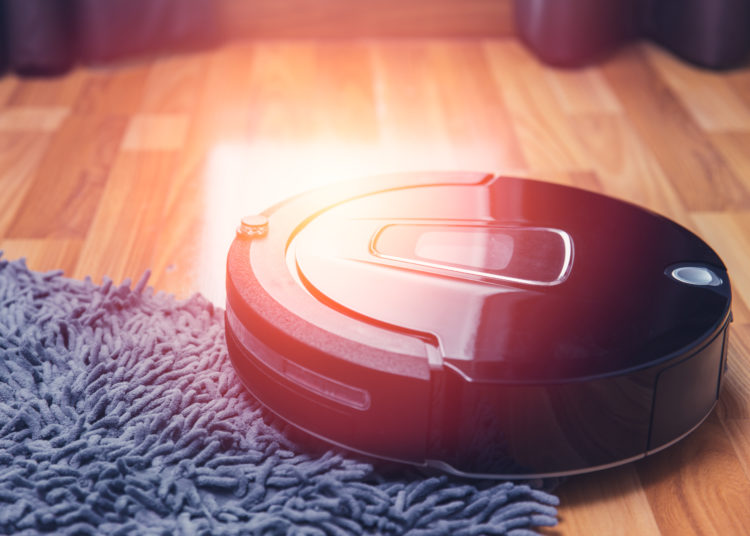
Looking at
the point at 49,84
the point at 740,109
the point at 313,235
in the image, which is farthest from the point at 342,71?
the point at 313,235

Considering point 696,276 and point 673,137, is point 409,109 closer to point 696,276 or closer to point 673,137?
point 673,137

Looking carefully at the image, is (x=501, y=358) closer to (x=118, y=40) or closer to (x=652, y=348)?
(x=652, y=348)

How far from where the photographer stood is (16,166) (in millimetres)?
1424

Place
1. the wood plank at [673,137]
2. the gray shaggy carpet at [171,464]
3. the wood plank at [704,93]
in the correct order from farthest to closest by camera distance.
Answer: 1. the wood plank at [704,93]
2. the wood plank at [673,137]
3. the gray shaggy carpet at [171,464]

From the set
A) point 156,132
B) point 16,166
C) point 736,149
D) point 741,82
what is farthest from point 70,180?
point 741,82

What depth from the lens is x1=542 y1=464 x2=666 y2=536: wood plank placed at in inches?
31.1

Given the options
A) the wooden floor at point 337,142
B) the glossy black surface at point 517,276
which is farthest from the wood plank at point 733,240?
the glossy black surface at point 517,276

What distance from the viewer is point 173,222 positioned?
50.5 inches

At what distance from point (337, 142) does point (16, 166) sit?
51cm

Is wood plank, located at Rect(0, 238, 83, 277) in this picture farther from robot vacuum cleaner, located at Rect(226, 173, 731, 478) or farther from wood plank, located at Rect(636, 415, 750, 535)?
wood plank, located at Rect(636, 415, 750, 535)

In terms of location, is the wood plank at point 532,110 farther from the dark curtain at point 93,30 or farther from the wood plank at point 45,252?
the wood plank at point 45,252

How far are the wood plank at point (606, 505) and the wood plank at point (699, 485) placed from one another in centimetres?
1

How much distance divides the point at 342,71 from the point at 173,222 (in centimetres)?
66

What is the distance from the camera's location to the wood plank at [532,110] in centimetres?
149
